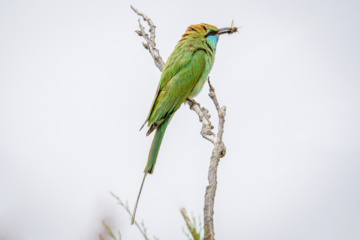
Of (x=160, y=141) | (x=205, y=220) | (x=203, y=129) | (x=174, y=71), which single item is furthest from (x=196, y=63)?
(x=205, y=220)

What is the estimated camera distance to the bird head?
14.2 ft

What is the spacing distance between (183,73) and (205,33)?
0.64 metres

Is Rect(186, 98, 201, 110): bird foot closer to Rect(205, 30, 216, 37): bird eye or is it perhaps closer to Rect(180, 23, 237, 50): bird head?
Rect(180, 23, 237, 50): bird head

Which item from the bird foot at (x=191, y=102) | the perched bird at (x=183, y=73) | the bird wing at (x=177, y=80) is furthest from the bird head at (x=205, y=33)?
the bird foot at (x=191, y=102)

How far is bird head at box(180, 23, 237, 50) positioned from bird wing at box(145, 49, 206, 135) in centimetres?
24

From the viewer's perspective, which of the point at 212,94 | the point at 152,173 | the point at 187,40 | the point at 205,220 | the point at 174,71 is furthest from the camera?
the point at 187,40

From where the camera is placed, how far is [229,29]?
450cm

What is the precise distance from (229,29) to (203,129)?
1.91 metres

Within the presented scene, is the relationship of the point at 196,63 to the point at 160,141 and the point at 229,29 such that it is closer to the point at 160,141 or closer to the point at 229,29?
the point at 229,29

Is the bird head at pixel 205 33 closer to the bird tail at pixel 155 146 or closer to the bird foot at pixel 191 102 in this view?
the bird foot at pixel 191 102

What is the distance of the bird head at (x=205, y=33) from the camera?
4332 millimetres

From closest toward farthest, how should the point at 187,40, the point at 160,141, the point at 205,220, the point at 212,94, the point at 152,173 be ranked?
1. the point at 205,220
2. the point at 212,94
3. the point at 152,173
4. the point at 160,141
5. the point at 187,40

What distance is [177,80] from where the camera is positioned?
392cm

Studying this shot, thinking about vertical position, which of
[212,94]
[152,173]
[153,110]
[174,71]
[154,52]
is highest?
[154,52]
